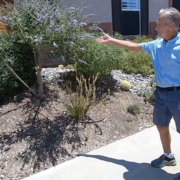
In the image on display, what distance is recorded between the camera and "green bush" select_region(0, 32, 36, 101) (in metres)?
3.73

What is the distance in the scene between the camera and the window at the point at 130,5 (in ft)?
29.2

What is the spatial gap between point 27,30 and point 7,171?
182 centimetres

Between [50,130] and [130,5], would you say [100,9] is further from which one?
[50,130]

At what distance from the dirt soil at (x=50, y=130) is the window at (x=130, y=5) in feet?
18.7

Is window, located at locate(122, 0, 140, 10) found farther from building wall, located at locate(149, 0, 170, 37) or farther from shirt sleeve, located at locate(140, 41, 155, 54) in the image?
shirt sleeve, located at locate(140, 41, 155, 54)

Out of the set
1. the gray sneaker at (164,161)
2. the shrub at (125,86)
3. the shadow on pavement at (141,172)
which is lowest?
the shadow on pavement at (141,172)

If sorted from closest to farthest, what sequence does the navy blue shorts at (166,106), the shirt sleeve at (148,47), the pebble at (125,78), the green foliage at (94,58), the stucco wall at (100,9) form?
the navy blue shorts at (166,106) < the shirt sleeve at (148,47) < the green foliage at (94,58) < the pebble at (125,78) < the stucco wall at (100,9)

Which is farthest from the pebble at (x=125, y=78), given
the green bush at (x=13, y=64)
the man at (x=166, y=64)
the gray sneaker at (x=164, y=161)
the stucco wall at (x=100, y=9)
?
the stucco wall at (x=100, y=9)

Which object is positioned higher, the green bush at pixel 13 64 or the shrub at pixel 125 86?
the green bush at pixel 13 64

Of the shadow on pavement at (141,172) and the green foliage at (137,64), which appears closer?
the shadow on pavement at (141,172)

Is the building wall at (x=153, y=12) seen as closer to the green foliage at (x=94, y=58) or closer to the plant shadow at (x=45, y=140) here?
the green foliage at (x=94, y=58)

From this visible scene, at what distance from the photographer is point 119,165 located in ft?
9.12

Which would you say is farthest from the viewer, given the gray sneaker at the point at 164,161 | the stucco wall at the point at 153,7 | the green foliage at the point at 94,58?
the stucco wall at the point at 153,7

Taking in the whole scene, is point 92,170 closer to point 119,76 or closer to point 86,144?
point 86,144
